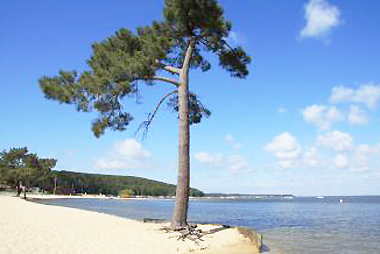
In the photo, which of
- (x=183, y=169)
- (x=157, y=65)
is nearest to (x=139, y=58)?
(x=157, y=65)

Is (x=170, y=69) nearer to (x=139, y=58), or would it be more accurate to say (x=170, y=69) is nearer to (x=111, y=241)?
(x=139, y=58)

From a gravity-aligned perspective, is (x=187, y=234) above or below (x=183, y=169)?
below

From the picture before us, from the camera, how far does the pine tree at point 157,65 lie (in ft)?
52.0

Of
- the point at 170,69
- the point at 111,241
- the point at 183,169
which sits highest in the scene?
the point at 170,69

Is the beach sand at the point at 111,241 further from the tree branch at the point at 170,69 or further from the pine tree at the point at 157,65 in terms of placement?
the tree branch at the point at 170,69

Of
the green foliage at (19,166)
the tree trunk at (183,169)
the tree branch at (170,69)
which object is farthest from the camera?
the green foliage at (19,166)

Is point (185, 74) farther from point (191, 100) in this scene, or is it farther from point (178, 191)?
point (178, 191)

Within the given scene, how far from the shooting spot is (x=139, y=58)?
16047 mm

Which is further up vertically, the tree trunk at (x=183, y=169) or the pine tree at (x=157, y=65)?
the pine tree at (x=157, y=65)

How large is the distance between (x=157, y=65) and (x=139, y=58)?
1034 millimetres

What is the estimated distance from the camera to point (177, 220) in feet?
49.8

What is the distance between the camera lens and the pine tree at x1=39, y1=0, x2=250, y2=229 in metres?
15.8

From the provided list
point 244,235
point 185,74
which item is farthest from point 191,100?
point 244,235

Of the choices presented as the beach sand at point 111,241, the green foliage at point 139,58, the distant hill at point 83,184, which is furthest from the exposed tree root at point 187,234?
the distant hill at point 83,184
